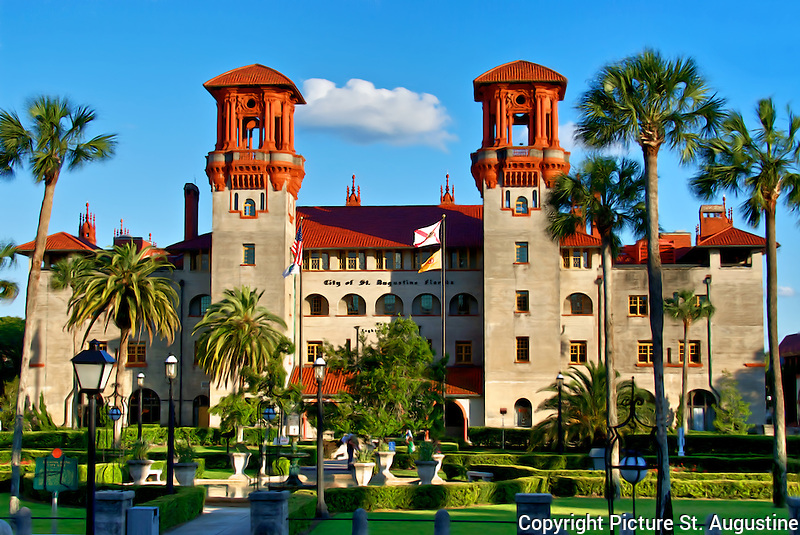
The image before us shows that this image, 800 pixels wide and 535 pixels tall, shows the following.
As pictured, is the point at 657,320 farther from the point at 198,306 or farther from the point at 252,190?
the point at 198,306

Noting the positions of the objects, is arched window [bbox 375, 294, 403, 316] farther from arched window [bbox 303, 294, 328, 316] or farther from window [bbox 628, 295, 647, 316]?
window [bbox 628, 295, 647, 316]

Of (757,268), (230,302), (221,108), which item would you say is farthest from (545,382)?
(221,108)

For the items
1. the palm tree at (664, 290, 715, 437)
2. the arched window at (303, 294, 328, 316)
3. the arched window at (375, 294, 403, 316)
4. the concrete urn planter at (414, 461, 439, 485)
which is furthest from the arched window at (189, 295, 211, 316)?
the concrete urn planter at (414, 461, 439, 485)

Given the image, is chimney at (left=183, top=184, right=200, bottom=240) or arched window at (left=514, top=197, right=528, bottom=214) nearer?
arched window at (left=514, top=197, right=528, bottom=214)

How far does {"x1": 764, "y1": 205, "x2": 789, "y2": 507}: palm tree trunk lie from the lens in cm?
2902

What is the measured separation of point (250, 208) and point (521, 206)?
17.1 metres

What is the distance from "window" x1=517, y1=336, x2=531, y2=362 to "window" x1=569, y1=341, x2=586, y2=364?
11.7ft

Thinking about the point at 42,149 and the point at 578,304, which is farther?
the point at 578,304

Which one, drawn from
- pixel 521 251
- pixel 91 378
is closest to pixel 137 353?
pixel 521 251

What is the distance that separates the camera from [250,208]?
58375 millimetres

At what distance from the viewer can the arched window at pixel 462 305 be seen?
60.2 m

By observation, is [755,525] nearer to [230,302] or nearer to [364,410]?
[364,410]

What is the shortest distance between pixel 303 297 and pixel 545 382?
54.8 feet

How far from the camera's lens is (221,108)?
58938mm
